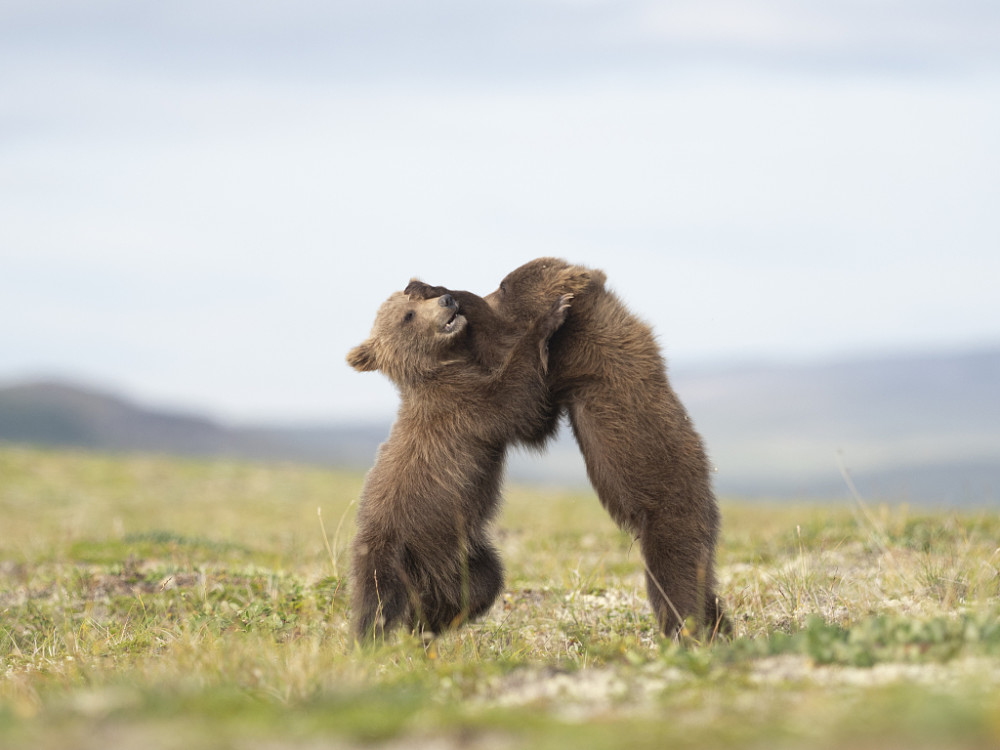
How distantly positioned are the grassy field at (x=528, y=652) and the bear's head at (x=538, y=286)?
75.1 inches

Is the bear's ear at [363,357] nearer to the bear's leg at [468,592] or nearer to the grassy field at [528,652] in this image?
the grassy field at [528,652]

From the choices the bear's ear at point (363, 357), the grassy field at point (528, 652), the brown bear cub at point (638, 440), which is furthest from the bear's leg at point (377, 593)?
the bear's ear at point (363, 357)

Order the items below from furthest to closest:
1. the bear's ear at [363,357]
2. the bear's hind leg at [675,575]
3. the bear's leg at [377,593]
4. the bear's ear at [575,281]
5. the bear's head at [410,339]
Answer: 1. the bear's ear at [363,357]
2. the bear's head at [410,339]
3. the bear's ear at [575,281]
4. the bear's leg at [377,593]
5. the bear's hind leg at [675,575]

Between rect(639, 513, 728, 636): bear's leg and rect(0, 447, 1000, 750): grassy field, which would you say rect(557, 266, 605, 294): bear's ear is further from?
rect(0, 447, 1000, 750): grassy field

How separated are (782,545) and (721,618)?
493 centimetres

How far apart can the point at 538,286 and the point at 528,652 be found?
2276 mm

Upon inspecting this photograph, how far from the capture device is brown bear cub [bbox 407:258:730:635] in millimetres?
5680

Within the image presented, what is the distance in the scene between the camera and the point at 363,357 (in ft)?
23.0

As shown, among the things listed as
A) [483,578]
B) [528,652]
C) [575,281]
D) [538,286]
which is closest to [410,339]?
[538,286]

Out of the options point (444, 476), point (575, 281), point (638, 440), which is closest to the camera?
point (638, 440)

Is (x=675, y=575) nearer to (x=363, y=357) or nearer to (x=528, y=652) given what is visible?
Answer: (x=528, y=652)

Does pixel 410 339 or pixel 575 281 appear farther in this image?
pixel 410 339

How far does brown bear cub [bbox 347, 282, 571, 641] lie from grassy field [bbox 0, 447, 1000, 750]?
0.30m

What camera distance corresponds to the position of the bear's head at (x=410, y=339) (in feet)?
20.8
